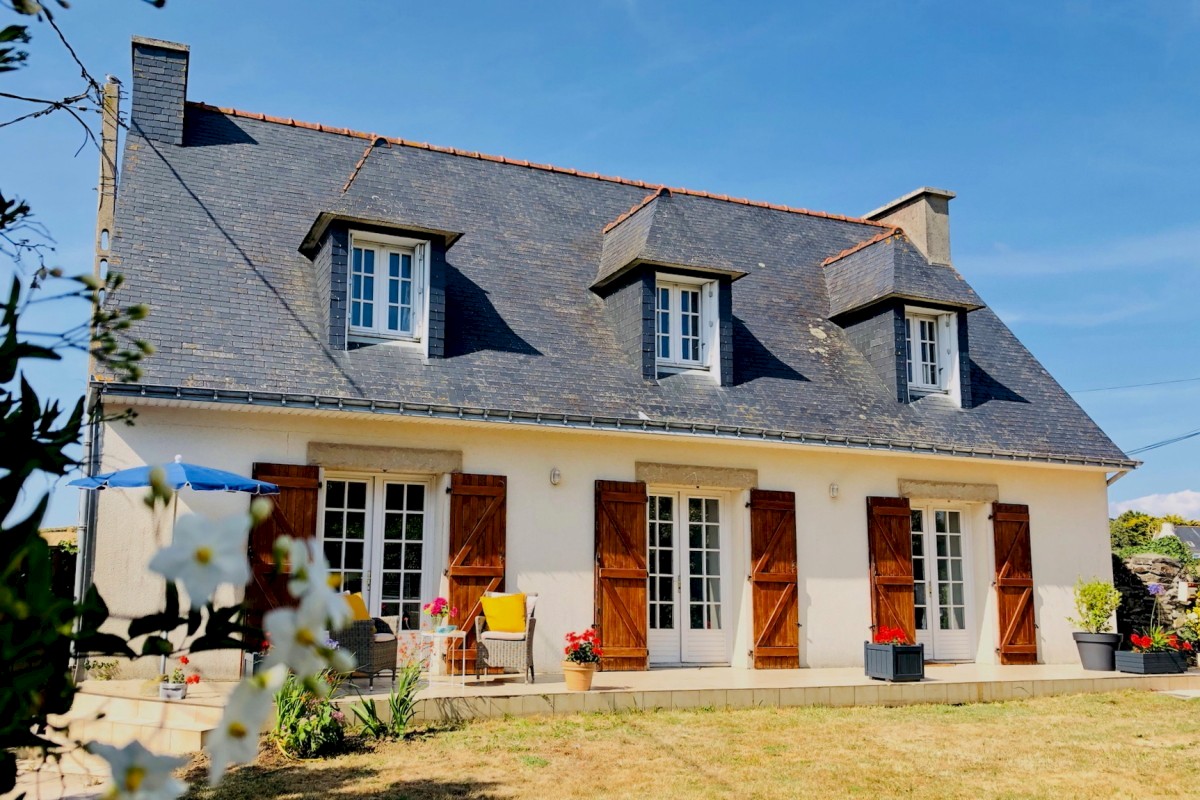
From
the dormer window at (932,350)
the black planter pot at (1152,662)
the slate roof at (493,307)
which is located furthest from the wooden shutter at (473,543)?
the black planter pot at (1152,662)

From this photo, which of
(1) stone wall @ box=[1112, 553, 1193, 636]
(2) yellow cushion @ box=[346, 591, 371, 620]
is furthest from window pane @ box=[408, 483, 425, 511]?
(1) stone wall @ box=[1112, 553, 1193, 636]

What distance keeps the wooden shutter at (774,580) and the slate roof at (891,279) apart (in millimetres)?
3414

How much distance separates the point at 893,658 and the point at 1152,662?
3.61 meters

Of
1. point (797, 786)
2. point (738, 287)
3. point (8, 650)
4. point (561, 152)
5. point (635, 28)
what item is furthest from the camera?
point (561, 152)

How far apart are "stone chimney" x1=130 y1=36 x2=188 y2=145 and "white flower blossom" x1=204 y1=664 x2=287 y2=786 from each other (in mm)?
11998

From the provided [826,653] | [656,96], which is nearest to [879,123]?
[656,96]

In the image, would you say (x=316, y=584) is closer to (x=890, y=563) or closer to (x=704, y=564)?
(x=704, y=564)

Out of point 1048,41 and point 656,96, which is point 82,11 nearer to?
point 656,96

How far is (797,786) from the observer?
22.2 feet

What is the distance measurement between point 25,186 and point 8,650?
5.02 feet

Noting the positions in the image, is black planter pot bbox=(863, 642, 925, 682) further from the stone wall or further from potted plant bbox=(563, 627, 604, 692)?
the stone wall

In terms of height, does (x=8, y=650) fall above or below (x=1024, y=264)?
below

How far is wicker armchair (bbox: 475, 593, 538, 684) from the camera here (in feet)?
31.2

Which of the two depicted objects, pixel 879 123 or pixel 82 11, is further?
pixel 879 123
